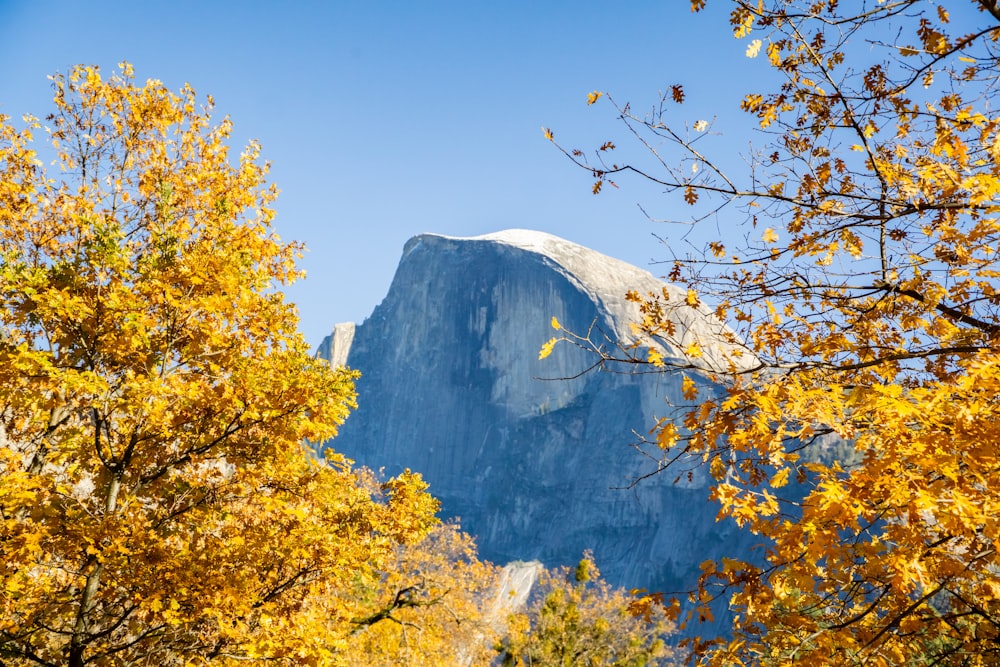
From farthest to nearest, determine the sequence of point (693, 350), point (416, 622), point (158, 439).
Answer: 1. point (416, 622)
2. point (158, 439)
3. point (693, 350)

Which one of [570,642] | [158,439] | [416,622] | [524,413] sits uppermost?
[524,413]

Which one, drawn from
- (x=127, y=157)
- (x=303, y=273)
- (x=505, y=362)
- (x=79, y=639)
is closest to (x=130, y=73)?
(x=127, y=157)

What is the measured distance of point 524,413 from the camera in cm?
14150

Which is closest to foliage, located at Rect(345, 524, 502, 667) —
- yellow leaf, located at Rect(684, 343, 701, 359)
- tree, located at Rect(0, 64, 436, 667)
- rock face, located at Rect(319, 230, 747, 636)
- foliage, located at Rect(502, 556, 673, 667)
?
foliage, located at Rect(502, 556, 673, 667)

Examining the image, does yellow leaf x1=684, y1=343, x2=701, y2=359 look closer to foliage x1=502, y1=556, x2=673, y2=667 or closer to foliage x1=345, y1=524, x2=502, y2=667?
foliage x1=345, y1=524, x2=502, y2=667

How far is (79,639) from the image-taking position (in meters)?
5.75

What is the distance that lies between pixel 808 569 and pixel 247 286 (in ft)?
18.5

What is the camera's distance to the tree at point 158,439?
18.3 feet

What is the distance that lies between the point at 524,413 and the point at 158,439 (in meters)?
136

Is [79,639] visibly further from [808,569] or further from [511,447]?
[511,447]

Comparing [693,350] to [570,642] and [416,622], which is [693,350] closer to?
[416,622]

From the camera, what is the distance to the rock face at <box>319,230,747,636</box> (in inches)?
4916

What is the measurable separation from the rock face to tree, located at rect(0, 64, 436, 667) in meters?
116

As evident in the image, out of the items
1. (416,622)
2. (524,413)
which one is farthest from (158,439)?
(524,413)
